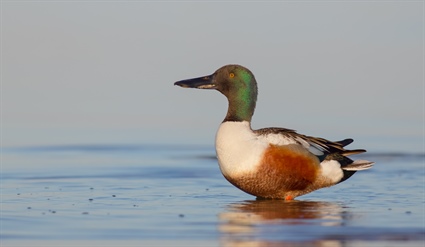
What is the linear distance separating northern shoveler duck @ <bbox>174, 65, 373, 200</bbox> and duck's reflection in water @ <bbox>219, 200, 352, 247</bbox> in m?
0.17

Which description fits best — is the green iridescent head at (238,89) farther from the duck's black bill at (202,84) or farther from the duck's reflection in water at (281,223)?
the duck's reflection in water at (281,223)

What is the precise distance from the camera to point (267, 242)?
5961 mm

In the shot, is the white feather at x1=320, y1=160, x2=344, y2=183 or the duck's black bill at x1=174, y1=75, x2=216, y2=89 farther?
the duck's black bill at x1=174, y1=75, x2=216, y2=89

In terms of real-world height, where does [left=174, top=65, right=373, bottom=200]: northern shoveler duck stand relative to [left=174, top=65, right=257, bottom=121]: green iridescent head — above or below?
below

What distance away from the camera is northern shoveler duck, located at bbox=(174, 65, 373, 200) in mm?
8141

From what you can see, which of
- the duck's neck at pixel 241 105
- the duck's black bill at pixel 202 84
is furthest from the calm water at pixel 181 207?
the duck's black bill at pixel 202 84

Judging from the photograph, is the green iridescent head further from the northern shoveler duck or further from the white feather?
the white feather

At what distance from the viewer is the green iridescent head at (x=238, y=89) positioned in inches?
338

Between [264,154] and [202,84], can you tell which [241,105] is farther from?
[264,154]

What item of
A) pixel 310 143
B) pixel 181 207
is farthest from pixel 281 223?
pixel 310 143

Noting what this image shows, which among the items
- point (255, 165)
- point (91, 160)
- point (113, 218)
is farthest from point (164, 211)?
point (91, 160)

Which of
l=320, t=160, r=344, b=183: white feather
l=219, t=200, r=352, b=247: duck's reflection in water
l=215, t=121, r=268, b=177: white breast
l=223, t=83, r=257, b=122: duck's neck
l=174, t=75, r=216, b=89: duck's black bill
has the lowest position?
l=219, t=200, r=352, b=247: duck's reflection in water

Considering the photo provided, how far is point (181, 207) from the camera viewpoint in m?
7.52

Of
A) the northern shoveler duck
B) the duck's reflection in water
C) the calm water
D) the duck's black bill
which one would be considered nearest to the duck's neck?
the northern shoveler duck
